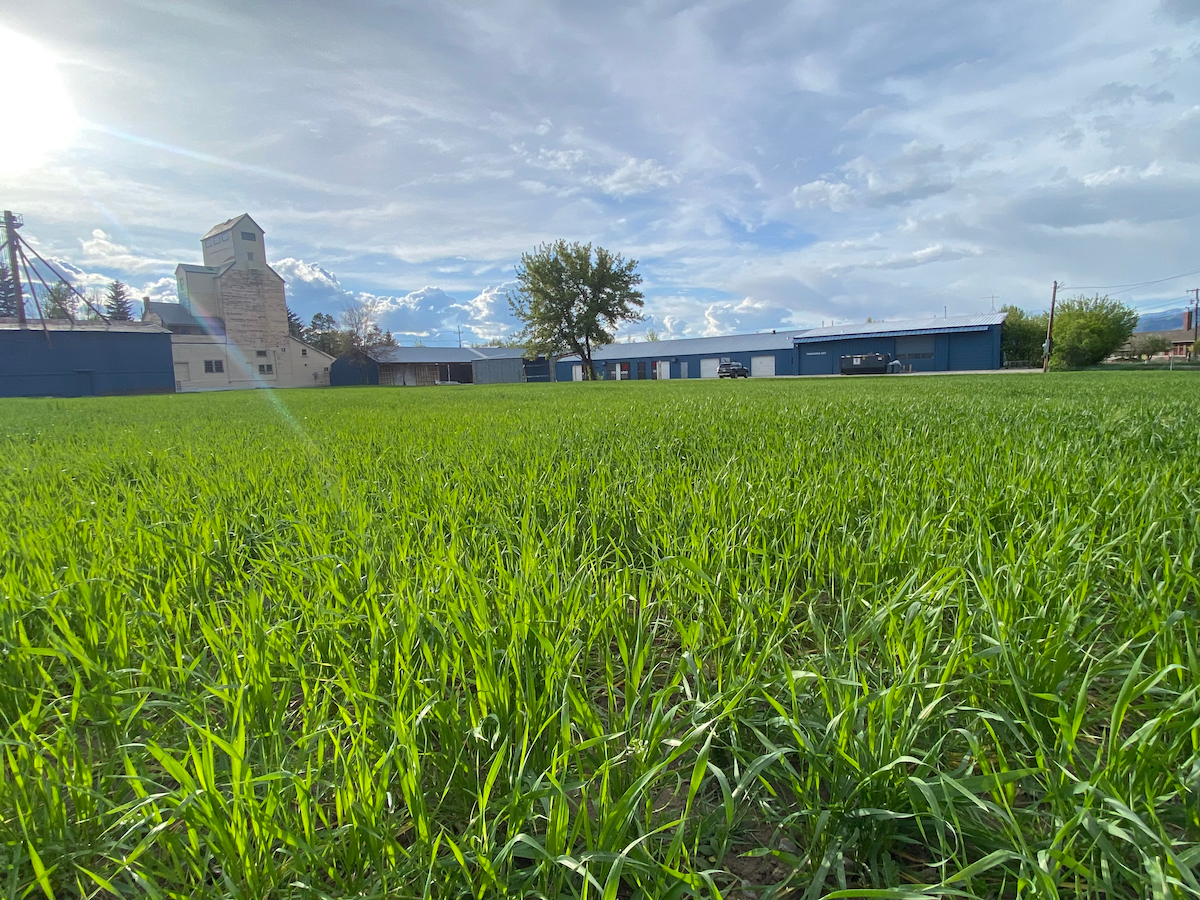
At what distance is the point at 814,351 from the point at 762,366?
466 centimetres

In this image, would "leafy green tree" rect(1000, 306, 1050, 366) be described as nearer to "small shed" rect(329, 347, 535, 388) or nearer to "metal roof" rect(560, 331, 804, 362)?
"metal roof" rect(560, 331, 804, 362)

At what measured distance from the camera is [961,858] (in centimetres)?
82

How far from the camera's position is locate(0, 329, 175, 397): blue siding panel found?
98.0 feet

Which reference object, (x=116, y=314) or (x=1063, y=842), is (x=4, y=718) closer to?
(x=1063, y=842)

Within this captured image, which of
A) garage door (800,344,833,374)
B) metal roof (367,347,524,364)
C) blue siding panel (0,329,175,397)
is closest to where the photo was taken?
blue siding panel (0,329,175,397)

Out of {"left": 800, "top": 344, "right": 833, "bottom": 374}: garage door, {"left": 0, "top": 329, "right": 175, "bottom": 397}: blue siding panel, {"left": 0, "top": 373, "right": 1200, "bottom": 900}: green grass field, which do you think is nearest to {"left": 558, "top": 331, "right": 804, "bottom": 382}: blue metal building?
{"left": 800, "top": 344, "right": 833, "bottom": 374}: garage door

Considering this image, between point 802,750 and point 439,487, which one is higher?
point 439,487

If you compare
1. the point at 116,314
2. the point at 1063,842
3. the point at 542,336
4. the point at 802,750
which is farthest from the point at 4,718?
the point at 116,314

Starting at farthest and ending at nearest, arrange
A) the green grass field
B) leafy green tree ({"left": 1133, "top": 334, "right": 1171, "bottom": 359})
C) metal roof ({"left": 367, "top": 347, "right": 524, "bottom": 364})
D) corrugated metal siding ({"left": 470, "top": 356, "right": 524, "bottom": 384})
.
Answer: corrugated metal siding ({"left": 470, "top": 356, "right": 524, "bottom": 384}) < leafy green tree ({"left": 1133, "top": 334, "right": 1171, "bottom": 359}) < metal roof ({"left": 367, "top": 347, "right": 524, "bottom": 364}) < the green grass field

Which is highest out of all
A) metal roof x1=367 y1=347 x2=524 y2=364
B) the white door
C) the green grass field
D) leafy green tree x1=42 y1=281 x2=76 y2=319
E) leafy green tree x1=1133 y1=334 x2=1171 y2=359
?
leafy green tree x1=42 y1=281 x2=76 y2=319

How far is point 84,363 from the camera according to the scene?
103 ft

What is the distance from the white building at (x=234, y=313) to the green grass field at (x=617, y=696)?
45585 millimetres

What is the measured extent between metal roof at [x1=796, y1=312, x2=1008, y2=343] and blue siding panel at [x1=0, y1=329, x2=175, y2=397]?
44639 millimetres

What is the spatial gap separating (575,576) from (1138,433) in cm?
421
